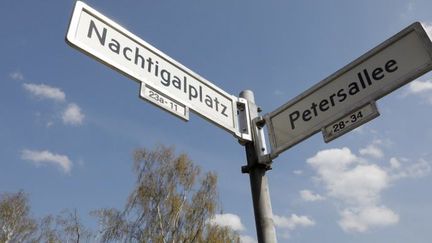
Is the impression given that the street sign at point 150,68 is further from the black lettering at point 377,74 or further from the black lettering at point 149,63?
the black lettering at point 377,74

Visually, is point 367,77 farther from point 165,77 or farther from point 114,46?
point 114,46

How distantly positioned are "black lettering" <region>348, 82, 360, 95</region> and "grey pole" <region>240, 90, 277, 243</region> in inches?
23.8

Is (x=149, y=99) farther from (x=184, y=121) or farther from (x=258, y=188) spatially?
(x=258, y=188)

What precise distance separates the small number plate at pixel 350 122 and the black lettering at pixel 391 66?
236 mm

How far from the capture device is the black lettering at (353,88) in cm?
218

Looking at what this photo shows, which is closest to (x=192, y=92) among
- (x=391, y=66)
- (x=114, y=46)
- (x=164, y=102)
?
(x=164, y=102)

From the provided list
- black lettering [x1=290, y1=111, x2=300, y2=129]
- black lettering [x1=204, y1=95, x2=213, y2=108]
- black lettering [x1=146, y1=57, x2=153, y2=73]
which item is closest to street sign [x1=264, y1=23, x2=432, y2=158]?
black lettering [x1=290, y1=111, x2=300, y2=129]

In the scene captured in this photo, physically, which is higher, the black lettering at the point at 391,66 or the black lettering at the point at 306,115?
the black lettering at the point at 391,66

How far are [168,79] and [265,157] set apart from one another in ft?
2.48

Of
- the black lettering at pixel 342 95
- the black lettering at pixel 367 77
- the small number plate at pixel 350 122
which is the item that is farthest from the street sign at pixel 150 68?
the black lettering at pixel 367 77

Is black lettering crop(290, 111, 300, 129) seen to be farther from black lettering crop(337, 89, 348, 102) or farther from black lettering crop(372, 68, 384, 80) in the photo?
black lettering crop(372, 68, 384, 80)

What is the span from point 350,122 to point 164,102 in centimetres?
108

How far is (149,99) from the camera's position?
6.45 ft

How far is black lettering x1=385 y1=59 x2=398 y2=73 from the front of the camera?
6.86ft
